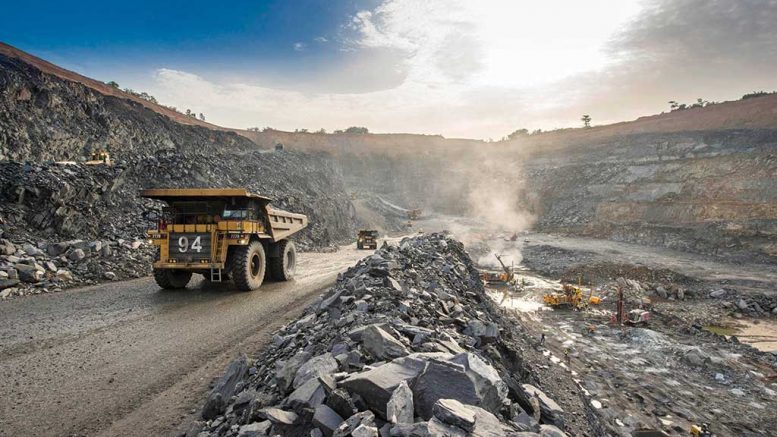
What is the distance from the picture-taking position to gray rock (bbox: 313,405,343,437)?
7.34ft

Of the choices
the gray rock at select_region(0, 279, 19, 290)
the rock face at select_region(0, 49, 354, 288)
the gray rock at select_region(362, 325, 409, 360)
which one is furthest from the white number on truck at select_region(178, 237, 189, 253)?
the gray rock at select_region(362, 325, 409, 360)

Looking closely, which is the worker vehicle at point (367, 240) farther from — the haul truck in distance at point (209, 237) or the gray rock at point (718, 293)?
the gray rock at point (718, 293)

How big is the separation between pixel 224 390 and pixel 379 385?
201 cm

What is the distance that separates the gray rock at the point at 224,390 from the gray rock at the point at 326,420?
148cm

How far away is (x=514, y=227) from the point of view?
42906mm

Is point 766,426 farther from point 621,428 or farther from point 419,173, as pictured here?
point 419,173

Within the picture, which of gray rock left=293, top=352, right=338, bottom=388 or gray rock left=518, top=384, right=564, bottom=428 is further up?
gray rock left=293, top=352, right=338, bottom=388

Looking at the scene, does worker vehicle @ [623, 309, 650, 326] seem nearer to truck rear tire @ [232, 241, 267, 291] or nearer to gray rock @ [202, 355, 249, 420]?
truck rear tire @ [232, 241, 267, 291]

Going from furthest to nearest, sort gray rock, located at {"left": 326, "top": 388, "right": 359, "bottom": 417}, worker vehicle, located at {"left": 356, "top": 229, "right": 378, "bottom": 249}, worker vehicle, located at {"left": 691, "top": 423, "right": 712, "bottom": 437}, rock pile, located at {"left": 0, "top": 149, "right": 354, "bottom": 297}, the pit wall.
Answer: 1. the pit wall
2. worker vehicle, located at {"left": 356, "top": 229, "right": 378, "bottom": 249}
3. rock pile, located at {"left": 0, "top": 149, "right": 354, "bottom": 297}
4. worker vehicle, located at {"left": 691, "top": 423, "right": 712, "bottom": 437}
5. gray rock, located at {"left": 326, "top": 388, "right": 359, "bottom": 417}

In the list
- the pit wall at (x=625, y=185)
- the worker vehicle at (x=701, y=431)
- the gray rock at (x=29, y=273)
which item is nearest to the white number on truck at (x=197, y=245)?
the gray rock at (x=29, y=273)

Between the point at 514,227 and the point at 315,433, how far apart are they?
4337 centimetres

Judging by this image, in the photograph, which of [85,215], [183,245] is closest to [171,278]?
[183,245]

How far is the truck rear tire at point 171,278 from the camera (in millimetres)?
8555

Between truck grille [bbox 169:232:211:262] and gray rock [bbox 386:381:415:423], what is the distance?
7374 millimetres
